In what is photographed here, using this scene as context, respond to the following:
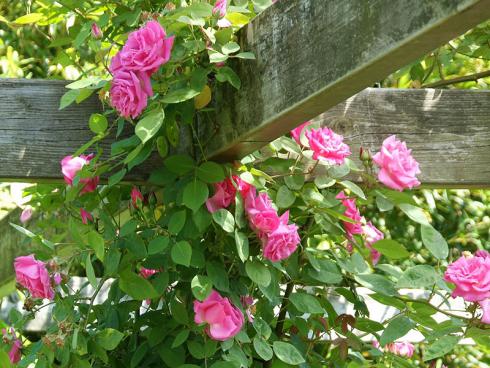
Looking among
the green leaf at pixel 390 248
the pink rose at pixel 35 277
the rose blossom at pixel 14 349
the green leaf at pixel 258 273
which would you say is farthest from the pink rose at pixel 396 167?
the rose blossom at pixel 14 349

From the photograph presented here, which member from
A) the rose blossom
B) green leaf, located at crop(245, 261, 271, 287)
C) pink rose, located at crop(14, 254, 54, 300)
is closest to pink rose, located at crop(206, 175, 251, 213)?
green leaf, located at crop(245, 261, 271, 287)

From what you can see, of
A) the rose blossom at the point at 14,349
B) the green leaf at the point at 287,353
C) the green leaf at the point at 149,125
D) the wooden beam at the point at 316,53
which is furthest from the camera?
the rose blossom at the point at 14,349

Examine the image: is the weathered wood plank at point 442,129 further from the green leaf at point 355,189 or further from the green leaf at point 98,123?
the green leaf at point 98,123

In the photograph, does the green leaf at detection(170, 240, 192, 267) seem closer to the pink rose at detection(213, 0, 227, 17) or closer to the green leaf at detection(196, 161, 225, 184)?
the green leaf at detection(196, 161, 225, 184)

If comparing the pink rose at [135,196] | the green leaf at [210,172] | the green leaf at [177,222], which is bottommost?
the pink rose at [135,196]

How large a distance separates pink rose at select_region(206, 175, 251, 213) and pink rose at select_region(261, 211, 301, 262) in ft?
0.26

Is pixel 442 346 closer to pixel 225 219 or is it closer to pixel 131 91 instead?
pixel 225 219

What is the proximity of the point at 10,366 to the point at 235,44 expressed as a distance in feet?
2.19

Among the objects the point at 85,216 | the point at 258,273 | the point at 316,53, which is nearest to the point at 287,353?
the point at 258,273

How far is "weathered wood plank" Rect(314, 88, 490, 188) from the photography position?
1.75 m

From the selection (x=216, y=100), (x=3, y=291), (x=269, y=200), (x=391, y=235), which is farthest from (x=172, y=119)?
(x=391, y=235)

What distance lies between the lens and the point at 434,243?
5.01 feet

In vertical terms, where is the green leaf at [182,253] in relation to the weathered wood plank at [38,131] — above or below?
below

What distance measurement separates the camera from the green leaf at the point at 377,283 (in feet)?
5.31
